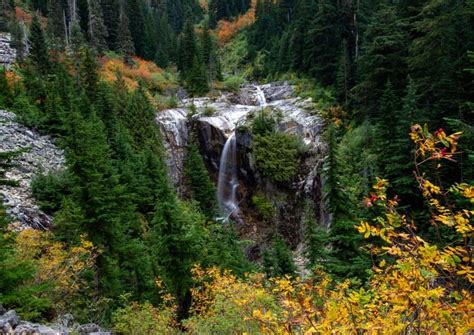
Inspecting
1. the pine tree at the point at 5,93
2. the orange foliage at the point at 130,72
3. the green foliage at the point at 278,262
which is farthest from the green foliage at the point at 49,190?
the orange foliage at the point at 130,72

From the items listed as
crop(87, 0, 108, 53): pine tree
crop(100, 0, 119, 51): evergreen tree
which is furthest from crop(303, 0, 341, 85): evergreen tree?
crop(100, 0, 119, 51): evergreen tree

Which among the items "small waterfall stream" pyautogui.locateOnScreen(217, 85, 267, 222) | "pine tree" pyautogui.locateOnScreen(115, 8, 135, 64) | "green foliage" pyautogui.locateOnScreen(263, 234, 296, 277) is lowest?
"green foliage" pyautogui.locateOnScreen(263, 234, 296, 277)

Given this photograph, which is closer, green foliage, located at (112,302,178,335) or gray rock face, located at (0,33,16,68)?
green foliage, located at (112,302,178,335)

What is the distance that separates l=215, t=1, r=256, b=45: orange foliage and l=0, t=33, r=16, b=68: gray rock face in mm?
40163

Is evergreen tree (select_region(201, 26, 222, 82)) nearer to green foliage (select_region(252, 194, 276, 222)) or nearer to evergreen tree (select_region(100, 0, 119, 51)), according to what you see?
evergreen tree (select_region(100, 0, 119, 51))

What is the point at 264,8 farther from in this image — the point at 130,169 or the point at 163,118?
the point at 130,169

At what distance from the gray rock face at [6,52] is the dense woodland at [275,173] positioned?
206cm

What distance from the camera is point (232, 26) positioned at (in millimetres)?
70312

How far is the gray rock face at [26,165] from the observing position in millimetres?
16156

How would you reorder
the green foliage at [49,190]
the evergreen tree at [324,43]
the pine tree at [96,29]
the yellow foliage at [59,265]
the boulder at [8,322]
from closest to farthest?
the boulder at [8,322], the yellow foliage at [59,265], the green foliage at [49,190], the evergreen tree at [324,43], the pine tree at [96,29]

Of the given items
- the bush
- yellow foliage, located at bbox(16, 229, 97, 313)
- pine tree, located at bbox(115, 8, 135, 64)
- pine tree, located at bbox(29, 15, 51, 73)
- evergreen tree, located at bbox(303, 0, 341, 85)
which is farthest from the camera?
pine tree, located at bbox(115, 8, 135, 64)

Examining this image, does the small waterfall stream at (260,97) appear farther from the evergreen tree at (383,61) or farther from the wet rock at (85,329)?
the wet rock at (85,329)

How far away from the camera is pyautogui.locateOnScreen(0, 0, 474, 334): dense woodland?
11.5 feet

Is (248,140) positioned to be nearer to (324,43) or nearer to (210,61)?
(324,43)
